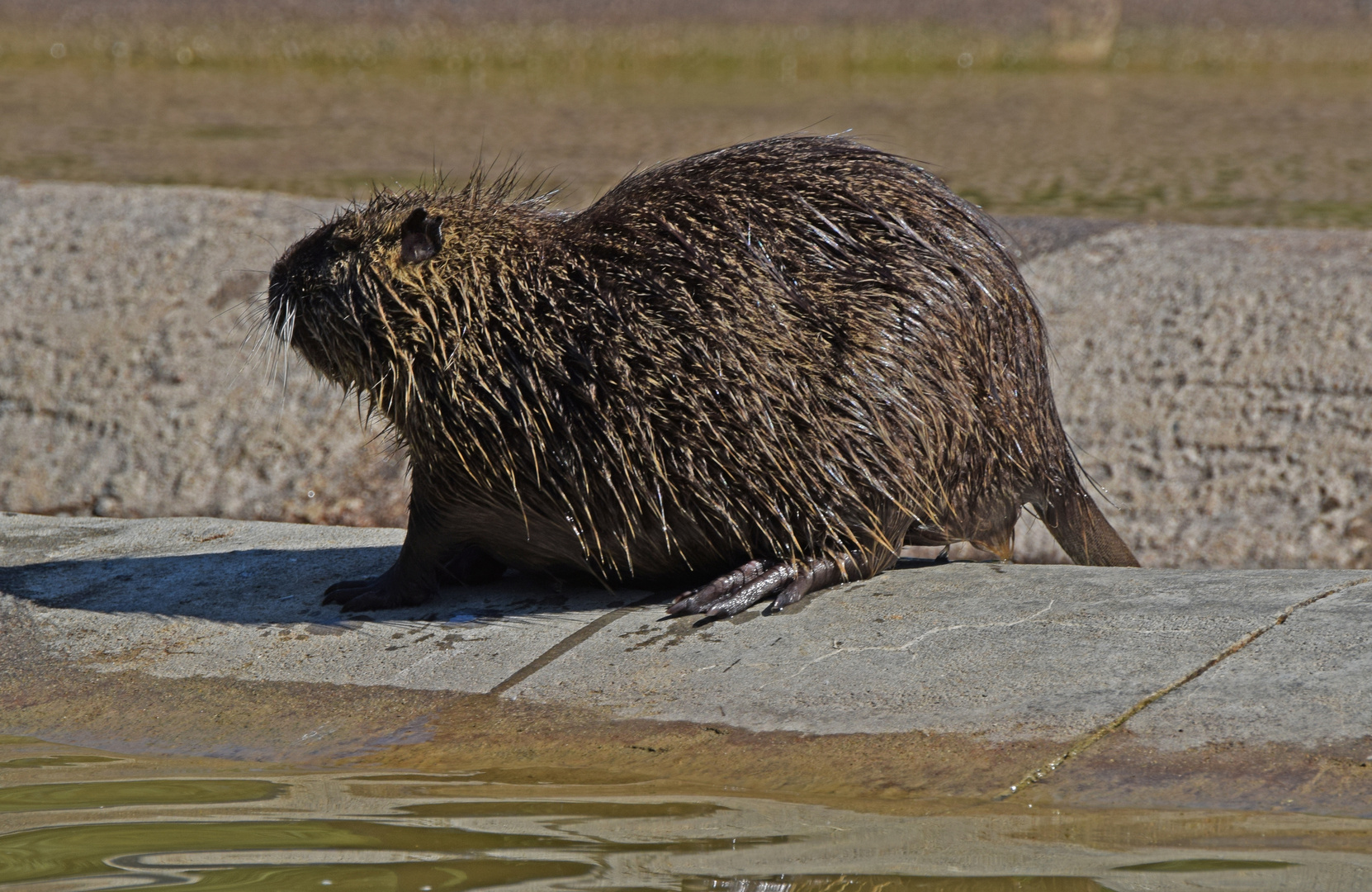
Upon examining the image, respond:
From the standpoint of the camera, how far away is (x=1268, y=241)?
5773 millimetres

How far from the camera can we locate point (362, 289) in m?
3.88

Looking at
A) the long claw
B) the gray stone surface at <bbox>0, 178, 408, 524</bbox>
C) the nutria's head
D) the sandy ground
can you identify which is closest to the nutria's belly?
the long claw

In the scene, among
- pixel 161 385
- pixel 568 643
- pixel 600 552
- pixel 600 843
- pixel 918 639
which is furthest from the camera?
pixel 161 385

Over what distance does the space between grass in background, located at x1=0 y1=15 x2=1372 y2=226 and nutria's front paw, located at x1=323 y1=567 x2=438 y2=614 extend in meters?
2.79

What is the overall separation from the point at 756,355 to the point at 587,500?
1.78 feet

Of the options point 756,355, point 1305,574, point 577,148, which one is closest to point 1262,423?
point 1305,574

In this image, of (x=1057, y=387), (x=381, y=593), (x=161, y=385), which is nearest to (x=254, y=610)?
(x=381, y=593)

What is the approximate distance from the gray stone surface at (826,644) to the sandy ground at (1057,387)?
1.23 meters

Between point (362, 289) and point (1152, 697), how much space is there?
82.2 inches

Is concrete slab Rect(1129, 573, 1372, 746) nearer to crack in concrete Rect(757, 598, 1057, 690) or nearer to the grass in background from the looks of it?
crack in concrete Rect(757, 598, 1057, 690)

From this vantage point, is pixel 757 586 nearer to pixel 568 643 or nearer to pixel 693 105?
pixel 568 643

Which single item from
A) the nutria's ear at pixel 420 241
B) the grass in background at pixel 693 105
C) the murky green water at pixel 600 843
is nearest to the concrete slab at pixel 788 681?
the murky green water at pixel 600 843

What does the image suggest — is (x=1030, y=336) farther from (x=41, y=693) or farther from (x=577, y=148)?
(x=577, y=148)

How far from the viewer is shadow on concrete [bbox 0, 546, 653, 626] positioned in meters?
3.91
